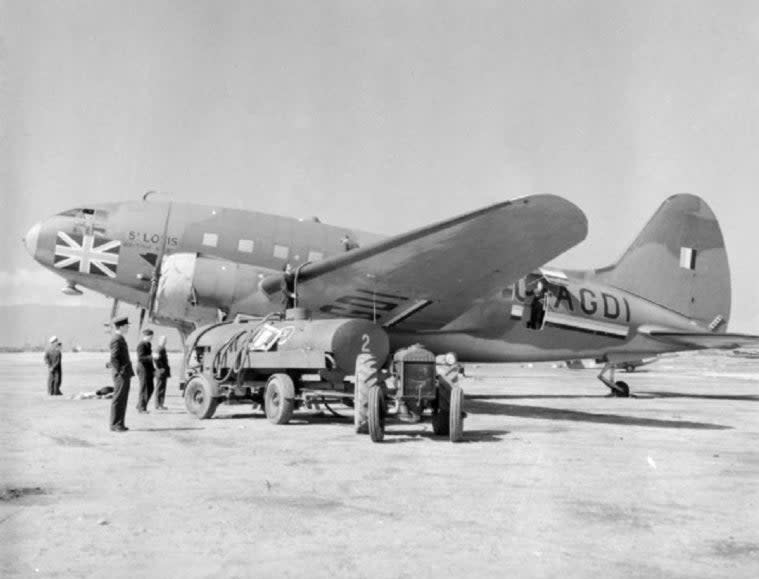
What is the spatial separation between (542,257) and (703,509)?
7.93 metres

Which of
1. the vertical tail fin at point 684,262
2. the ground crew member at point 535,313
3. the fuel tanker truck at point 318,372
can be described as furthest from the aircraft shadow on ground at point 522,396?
the fuel tanker truck at point 318,372

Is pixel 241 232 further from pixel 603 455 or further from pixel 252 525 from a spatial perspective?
pixel 252 525

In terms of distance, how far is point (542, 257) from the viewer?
561 inches

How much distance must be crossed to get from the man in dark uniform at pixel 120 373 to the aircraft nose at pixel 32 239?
666 centimetres

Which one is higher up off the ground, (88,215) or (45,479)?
(88,215)

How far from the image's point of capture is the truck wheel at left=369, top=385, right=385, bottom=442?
11.0 m

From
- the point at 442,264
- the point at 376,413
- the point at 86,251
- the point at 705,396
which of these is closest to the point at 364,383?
the point at 376,413

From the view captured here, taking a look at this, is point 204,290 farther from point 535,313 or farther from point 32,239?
point 535,313

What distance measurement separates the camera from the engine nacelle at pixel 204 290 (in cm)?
1672

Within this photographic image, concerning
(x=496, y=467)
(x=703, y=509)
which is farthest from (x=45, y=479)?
(x=703, y=509)

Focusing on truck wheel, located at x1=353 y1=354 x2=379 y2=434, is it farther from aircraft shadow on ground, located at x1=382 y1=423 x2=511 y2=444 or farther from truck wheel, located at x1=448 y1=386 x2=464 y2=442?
truck wheel, located at x1=448 y1=386 x2=464 y2=442

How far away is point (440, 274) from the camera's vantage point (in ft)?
50.2

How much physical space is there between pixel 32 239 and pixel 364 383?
424 inches

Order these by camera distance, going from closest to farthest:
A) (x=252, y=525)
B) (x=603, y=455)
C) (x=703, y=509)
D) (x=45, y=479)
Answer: (x=252, y=525) → (x=703, y=509) → (x=45, y=479) → (x=603, y=455)
